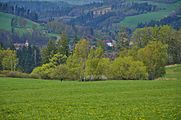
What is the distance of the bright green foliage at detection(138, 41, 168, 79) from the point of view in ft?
295

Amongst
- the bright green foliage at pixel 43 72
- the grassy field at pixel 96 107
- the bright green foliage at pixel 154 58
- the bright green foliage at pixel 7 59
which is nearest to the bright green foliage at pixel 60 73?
the bright green foliage at pixel 43 72

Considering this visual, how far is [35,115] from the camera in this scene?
31.0m

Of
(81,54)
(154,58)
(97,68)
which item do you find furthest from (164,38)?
(97,68)

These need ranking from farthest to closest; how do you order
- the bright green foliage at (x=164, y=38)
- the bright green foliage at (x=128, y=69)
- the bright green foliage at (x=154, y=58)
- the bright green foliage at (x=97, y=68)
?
the bright green foliage at (x=164, y=38), the bright green foliage at (x=97, y=68), the bright green foliage at (x=154, y=58), the bright green foliage at (x=128, y=69)

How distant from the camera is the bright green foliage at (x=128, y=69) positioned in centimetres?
8775

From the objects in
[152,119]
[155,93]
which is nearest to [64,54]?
[155,93]

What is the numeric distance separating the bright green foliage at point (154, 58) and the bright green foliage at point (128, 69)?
3164 mm

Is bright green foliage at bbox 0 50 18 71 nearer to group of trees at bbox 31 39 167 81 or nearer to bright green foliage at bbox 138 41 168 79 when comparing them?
group of trees at bbox 31 39 167 81

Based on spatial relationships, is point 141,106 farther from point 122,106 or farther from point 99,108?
point 99,108

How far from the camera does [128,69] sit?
3516 inches

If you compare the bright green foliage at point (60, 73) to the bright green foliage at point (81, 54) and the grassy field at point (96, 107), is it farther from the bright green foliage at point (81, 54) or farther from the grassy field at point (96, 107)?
the grassy field at point (96, 107)

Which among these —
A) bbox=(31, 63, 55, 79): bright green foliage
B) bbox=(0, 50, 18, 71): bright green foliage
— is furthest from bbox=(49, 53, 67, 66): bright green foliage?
bbox=(0, 50, 18, 71): bright green foliage

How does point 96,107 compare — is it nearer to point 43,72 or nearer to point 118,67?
point 118,67

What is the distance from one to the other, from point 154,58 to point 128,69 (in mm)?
7594
